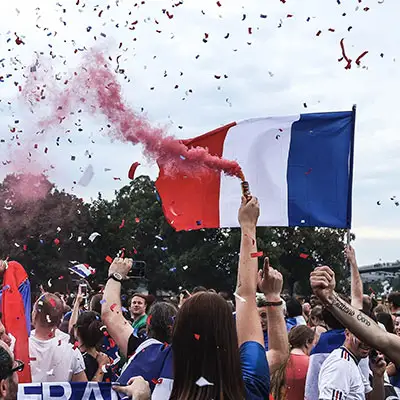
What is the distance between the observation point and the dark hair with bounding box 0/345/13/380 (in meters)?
3.71

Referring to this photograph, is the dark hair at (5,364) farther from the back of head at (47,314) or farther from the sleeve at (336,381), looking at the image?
the back of head at (47,314)

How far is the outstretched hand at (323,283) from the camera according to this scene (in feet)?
12.7

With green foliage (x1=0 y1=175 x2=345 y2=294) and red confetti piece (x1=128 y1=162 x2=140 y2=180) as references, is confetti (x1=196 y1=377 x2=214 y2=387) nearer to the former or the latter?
red confetti piece (x1=128 y1=162 x2=140 y2=180)

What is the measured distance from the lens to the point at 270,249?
190 ft

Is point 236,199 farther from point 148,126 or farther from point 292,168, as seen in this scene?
point 148,126

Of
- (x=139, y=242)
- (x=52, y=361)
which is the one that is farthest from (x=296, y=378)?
(x=139, y=242)

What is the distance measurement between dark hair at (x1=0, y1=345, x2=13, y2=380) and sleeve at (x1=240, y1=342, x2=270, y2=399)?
119cm

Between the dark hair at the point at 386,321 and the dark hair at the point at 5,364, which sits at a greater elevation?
the dark hair at the point at 386,321

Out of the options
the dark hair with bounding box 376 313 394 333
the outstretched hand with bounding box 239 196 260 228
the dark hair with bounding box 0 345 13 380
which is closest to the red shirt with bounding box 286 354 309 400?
the dark hair with bounding box 376 313 394 333

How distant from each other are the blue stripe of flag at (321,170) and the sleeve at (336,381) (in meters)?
3.90

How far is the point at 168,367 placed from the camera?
468cm

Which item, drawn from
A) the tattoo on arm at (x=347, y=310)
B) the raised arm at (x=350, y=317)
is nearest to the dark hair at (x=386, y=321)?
the raised arm at (x=350, y=317)

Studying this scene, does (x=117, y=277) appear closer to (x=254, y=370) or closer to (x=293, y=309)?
(x=254, y=370)

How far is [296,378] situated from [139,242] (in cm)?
6013
